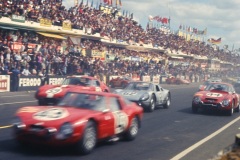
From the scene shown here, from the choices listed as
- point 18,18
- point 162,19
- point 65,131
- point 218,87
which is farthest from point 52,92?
point 162,19

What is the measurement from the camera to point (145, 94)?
1652 cm

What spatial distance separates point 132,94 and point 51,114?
8675 millimetres

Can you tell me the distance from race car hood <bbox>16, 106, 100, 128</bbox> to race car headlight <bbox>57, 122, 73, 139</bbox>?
0.08 metres

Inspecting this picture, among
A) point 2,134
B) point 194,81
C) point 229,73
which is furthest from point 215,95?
point 229,73

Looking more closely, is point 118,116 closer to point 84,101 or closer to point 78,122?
point 84,101

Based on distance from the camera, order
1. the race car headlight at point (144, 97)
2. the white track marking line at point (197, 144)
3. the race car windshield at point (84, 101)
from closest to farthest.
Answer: the white track marking line at point (197, 144) → the race car windshield at point (84, 101) → the race car headlight at point (144, 97)

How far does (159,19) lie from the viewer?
86375mm

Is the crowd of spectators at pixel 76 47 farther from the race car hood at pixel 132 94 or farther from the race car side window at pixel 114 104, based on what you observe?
the race car side window at pixel 114 104

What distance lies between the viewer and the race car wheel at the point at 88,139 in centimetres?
→ 779

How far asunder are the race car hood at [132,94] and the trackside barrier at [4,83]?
9.07m

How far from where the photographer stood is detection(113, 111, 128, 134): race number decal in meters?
9.24

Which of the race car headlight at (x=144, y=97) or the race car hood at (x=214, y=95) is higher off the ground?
the race car hood at (x=214, y=95)

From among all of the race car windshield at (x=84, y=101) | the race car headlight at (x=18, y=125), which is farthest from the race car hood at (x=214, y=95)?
the race car headlight at (x=18, y=125)

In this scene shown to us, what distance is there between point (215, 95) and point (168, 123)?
12.9ft
